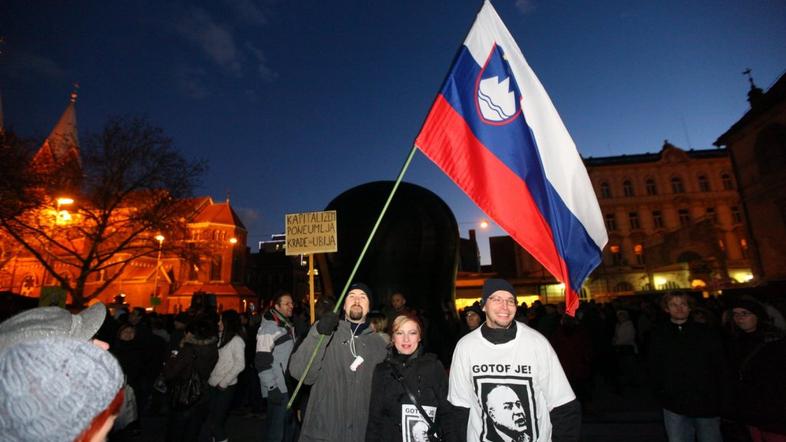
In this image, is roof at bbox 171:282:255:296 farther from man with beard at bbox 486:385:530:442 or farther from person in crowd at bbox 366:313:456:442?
man with beard at bbox 486:385:530:442

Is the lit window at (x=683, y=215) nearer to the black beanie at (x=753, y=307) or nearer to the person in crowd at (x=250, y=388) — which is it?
the black beanie at (x=753, y=307)

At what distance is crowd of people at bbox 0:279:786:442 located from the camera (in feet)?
3.14

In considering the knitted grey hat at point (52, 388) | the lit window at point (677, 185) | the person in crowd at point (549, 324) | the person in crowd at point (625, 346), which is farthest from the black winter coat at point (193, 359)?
the lit window at point (677, 185)

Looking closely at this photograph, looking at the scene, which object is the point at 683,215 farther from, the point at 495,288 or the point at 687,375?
the point at 495,288

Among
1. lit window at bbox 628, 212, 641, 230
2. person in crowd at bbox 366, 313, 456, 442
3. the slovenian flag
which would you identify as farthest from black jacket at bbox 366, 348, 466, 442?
lit window at bbox 628, 212, 641, 230

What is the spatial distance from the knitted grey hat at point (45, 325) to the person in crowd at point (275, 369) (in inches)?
127

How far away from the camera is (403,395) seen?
304 cm

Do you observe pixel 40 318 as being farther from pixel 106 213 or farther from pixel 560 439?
pixel 106 213

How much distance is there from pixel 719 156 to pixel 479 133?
2259 inches

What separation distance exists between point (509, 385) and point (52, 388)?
8.48 feet

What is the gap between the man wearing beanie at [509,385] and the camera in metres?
2.63

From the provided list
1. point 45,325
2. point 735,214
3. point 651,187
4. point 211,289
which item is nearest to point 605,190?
point 651,187

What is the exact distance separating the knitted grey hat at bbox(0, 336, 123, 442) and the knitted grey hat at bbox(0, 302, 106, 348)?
3.17 feet

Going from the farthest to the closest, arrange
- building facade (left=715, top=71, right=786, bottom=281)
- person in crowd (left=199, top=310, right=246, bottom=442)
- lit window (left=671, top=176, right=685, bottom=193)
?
lit window (left=671, top=176, right=685, bottom=193) < building facade (left=715, top=71, right=786, bottom=281) < person in crowd (left=199, top=310, right=246, bottom=442)
